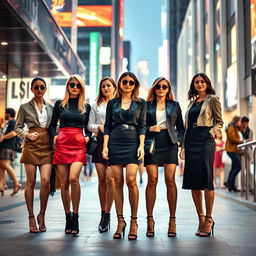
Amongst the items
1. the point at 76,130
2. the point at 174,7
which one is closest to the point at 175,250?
the point at 76,130

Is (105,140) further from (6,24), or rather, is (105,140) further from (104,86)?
(6,24)

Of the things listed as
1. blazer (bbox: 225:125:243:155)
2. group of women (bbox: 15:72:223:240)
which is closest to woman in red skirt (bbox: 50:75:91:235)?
group of women (bbox: 15:72:223:240)

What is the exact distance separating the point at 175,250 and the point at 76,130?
1854 mm

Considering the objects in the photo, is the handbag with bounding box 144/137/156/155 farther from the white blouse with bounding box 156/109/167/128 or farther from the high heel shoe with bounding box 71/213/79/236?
the high heel shoe with bounding box 71/213/79/236

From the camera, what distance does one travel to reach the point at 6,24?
970 centimetres

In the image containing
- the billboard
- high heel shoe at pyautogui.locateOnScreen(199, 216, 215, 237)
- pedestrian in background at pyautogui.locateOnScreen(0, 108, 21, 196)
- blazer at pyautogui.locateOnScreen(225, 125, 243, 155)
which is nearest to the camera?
high heel shoe at pyautogui.locateOnScreen(199, 216, 215, 237)

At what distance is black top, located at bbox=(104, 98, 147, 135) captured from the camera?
5.23 m

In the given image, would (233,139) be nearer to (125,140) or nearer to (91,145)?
(91,145)

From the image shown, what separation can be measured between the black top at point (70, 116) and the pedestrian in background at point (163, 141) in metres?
0.75

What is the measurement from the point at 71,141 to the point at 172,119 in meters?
1.17

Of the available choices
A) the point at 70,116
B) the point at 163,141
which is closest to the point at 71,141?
the point at 70,116

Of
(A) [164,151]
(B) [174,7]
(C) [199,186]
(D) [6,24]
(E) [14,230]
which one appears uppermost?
(B) [174,7]

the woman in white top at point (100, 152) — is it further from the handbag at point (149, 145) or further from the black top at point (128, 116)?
the handbag at point (149, 145)

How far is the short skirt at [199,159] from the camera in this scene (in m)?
5.47
